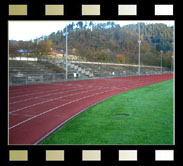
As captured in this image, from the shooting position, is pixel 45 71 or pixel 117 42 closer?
pixel 45 71

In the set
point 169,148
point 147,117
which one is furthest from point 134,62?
point 169,148

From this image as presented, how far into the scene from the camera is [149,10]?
295 cm

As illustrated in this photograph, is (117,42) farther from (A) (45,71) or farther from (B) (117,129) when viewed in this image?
(B) (117,129)

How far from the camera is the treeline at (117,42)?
191ft

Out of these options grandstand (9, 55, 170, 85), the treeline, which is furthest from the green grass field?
the treeline

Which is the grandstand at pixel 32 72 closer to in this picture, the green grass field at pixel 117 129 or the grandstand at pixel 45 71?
the grandstand at pixel 45 71

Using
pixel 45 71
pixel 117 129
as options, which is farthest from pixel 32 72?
pixel 117 129

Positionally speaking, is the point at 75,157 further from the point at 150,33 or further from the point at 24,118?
the point at 150,33

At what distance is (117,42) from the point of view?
68562 mm

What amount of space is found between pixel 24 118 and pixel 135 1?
7.33 meters

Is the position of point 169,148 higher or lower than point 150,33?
lower

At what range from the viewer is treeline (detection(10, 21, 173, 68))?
5831 cm

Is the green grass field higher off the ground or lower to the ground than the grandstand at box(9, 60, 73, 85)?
lower

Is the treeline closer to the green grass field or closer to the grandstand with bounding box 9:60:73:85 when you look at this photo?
the grandstand with bounding box 9:60:73:85
